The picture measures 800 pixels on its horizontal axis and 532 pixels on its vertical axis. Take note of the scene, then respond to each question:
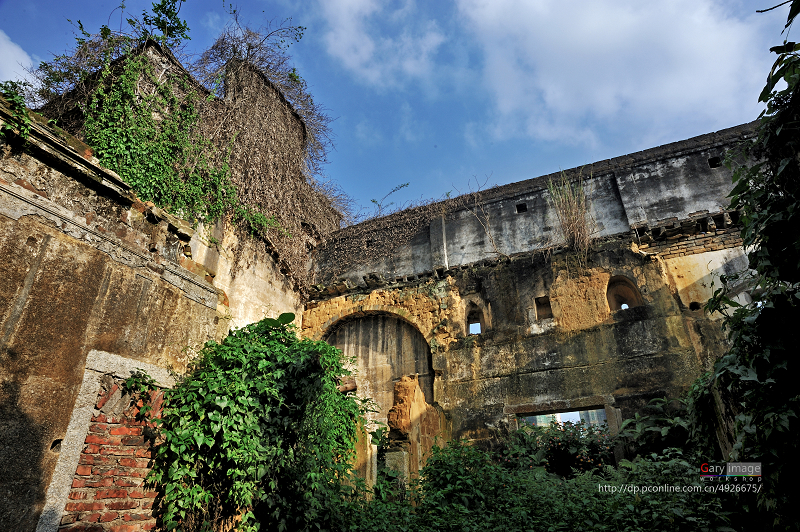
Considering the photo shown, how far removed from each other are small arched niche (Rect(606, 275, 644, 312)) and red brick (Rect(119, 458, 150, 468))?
8.64m

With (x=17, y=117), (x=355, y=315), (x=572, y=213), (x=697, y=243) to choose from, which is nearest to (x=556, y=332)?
(x=572, y=213)

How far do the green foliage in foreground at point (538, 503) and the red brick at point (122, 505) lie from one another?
227cm

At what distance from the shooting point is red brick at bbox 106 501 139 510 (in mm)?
3914

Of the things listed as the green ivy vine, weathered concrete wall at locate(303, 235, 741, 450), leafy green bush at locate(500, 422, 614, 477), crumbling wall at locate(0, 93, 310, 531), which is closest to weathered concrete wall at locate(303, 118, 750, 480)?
weathered concrete wall at locate(303, 235, 741, 450)

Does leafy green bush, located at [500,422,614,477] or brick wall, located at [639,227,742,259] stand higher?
brick wall, located at [639,227,742,259]

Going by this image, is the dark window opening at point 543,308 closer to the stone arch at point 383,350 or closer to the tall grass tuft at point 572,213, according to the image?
the tall grass tuft at point 572,213

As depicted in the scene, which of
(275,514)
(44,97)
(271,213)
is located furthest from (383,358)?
(44,97)

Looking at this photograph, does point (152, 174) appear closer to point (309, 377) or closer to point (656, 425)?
point (309, 377)

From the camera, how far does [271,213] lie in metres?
10.5

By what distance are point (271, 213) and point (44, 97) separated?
14.4 feet

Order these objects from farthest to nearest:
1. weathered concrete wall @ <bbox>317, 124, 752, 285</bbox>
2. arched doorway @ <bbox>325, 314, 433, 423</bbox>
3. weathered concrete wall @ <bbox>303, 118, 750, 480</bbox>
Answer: weathered concrete wall @ <bbox>317, 124, 752, 285</bbox> → arched doorway @ <bbox>325, 314, 433, 423</bbox> → weathered concrete wall @ <bbox>303, 118, 750, 480</bbox>

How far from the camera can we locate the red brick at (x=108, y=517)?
12.6ft

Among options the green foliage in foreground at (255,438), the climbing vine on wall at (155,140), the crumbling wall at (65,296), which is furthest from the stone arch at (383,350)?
the crumbling wall at (65,296)

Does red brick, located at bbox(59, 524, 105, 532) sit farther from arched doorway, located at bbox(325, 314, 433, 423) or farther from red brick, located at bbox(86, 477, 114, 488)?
arched doorway, located at bbox(325, 314, 433, 423)
